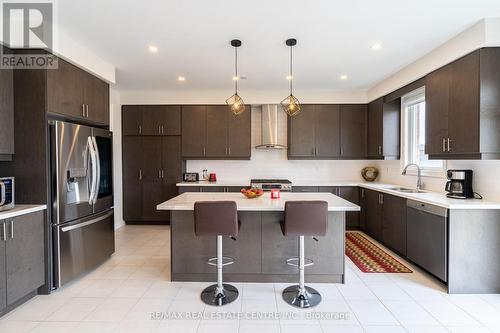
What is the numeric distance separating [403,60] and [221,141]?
321 centimetres

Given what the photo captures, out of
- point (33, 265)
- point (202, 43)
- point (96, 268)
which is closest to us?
point (33, 265)

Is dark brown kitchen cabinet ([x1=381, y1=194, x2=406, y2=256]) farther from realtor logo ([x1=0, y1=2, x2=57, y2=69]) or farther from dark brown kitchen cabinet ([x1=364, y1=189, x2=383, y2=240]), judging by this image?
realtor logo ([x1=0, y1=2, x2=57, y2=69])

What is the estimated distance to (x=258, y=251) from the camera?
9.04ft

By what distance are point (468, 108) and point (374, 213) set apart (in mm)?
2067

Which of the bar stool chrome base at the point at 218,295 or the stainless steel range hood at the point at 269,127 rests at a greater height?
the stainless steel range hood at the point at 269,127

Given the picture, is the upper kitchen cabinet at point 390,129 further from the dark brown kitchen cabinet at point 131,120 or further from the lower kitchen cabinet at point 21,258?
the lower kitchen cabinet at point 21,258

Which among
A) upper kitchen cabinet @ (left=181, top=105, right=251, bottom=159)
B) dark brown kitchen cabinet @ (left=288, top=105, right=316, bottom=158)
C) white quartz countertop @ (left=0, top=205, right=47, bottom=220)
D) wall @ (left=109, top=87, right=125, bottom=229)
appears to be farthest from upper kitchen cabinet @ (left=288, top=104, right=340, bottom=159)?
white quartz countertop @ (left=0, top=205, right=47, bottom=220)

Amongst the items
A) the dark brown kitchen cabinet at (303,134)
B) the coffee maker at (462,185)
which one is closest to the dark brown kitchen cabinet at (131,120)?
the dark brown kitchen cabinet at (303,134)

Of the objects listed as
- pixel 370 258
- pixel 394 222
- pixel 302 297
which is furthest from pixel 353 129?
pixel 302 297

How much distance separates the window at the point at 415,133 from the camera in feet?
12.2

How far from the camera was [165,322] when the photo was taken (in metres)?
2.10

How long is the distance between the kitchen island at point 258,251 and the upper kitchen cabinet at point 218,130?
7.51 feet

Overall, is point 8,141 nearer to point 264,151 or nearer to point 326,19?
point 326,19

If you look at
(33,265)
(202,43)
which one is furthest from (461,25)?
(33,265)
